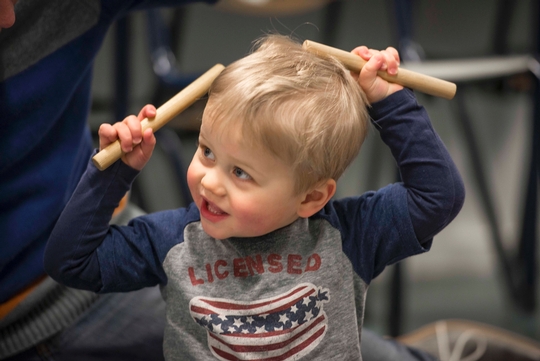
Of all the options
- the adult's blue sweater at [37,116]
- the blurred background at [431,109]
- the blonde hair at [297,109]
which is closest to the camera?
the blonde hair at [297,109]

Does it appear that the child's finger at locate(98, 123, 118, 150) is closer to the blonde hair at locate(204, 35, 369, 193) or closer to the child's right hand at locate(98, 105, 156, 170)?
the child's right hand at locate(98, 105, 156, 170)

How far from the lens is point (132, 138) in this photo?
615mm

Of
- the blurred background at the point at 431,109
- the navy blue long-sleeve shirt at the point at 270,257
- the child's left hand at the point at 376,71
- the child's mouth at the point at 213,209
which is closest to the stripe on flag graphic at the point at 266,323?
the navy blue long-sleeve shirt at the point at 270,257

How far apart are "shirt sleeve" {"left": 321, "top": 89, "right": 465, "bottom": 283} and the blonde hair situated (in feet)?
0.16

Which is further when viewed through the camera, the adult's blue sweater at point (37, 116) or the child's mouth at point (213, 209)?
the adult's blue sweater at point (37, 116)

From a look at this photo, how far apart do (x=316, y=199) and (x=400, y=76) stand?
17 centimetres

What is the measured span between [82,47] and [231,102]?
302 mm

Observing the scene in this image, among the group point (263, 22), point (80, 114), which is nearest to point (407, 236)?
point (80, 114)

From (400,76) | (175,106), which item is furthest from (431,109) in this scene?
(175,106)

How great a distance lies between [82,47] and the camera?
767mm

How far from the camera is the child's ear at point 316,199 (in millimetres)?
628

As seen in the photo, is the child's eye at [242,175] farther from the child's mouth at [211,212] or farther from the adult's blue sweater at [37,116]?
the adult's blue sweater at [37,116]

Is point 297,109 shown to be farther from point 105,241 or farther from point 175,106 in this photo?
point 105,241

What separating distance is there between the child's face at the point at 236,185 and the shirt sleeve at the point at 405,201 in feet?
0.29
